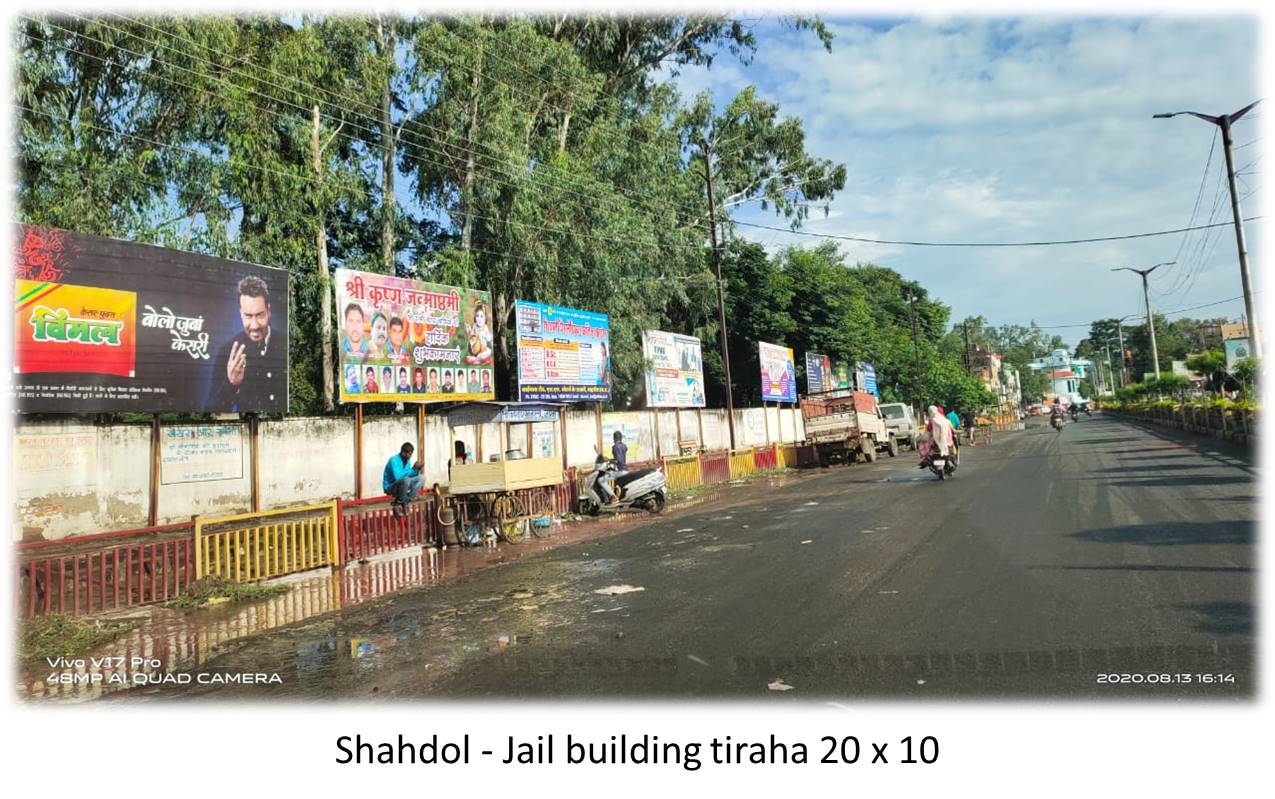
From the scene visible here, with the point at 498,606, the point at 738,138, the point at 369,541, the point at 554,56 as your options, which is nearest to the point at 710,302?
the point at 738,138

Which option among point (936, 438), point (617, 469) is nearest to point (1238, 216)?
point (936, 438)

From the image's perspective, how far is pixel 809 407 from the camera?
1182 inches

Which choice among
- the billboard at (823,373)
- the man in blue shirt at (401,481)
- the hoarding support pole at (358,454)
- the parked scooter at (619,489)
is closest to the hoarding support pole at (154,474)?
the hoarding support pole at (358,454)

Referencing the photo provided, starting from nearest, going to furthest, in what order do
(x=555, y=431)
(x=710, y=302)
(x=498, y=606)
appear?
1. (x=498, y=606)
2. (x=555, y=431)
3. (x=710, y=302)

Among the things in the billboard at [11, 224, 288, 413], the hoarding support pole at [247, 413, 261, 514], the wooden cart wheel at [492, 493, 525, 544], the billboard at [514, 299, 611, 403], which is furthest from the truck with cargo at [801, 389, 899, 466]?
the hoarding support pole at [247, 413, 261, 514]

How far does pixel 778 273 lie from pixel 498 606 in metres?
36.9

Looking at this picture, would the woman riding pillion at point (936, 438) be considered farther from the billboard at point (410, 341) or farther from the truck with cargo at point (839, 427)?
the billboard at point (410, 341)

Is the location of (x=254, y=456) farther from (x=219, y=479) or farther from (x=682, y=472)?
(x=682, y=472)

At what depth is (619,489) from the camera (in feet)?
53.3

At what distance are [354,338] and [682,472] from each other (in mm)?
9546

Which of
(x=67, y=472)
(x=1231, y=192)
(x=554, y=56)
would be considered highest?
(x=554, y=56)

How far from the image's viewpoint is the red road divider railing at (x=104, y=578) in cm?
794

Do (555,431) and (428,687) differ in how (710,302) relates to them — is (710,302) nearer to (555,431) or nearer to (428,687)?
(555,431)

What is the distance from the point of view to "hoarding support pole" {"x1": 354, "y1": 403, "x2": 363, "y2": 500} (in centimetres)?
1788
